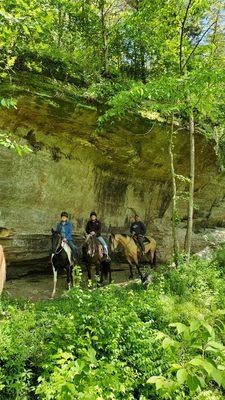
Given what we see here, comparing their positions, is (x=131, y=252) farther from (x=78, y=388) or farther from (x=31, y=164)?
Result: (x=78, y=388)

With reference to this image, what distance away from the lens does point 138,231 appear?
15633 millimetres

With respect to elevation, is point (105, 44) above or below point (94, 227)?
above

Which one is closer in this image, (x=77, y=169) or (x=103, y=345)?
(x=103, y=345)

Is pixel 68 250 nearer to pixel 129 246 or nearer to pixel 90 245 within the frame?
pixel 90 245

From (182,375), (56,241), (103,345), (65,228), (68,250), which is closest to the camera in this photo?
(182,375)

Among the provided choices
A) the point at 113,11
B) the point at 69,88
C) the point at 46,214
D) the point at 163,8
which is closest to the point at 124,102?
the point at 69,88

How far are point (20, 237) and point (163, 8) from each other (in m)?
9.21

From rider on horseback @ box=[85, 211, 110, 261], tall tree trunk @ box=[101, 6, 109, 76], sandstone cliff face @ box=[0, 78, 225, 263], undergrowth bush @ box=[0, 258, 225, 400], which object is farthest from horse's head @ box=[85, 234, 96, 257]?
tall tree trunk @ box=[101, 6, 109, 76]

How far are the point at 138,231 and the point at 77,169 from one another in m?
3.92

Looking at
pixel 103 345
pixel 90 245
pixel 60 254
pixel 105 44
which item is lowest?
pixel 103 345

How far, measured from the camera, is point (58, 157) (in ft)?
44.3

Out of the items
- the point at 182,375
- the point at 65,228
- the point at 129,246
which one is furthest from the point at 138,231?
the point at 182,375

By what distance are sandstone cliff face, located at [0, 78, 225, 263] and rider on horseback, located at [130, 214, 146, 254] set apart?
94cm

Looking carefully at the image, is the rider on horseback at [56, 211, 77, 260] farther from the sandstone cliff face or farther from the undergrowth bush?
the undergrowth bush
